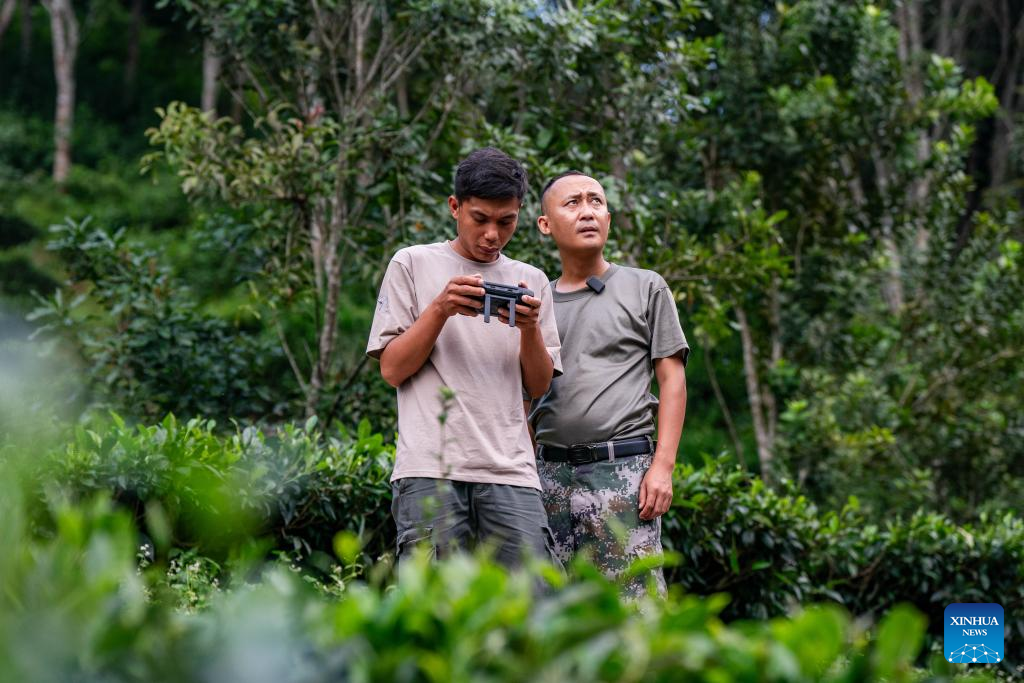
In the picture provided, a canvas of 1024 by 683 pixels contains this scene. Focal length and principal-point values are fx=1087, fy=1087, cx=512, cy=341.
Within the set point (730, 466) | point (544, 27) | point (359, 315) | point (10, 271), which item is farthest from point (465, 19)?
point (10, 271)

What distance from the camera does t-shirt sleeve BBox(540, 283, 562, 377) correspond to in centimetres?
296

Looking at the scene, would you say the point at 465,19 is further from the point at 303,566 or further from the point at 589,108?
the point at 303,566

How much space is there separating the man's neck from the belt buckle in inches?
20.0

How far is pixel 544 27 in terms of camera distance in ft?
19.3

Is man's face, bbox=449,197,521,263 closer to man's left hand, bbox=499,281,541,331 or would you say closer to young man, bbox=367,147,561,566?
young man, bbox=367,147,561,566

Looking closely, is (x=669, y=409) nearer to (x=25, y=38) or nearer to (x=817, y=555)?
(x=817, y=555)

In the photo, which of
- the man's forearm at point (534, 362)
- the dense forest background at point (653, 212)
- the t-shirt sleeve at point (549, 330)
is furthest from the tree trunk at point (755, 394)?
the man's forearm at point (534, 362)

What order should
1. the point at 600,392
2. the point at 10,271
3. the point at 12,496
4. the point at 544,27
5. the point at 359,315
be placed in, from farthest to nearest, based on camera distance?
the point at 10,271
the point at 359,315
the point at 544,27
the point at 600,392
the point at 12,496

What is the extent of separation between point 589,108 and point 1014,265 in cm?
347

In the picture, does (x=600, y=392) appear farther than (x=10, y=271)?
No

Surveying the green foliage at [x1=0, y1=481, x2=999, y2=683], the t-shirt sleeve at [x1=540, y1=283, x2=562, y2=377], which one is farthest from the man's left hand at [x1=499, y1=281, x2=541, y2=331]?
the green foliage at [x1=0, y1=481, x2=999, y2=683]

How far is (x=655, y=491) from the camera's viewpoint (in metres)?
3.09

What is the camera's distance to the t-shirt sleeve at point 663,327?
324cm

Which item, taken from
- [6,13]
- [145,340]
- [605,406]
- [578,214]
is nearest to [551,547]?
[605,406]
